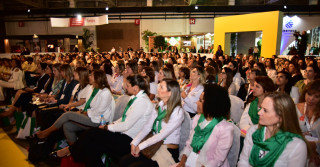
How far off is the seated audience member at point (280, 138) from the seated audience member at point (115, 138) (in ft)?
4.45

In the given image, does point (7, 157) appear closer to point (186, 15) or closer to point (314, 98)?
point (314, 98)

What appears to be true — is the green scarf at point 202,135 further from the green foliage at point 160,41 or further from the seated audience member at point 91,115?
the green foliage at point 160,41

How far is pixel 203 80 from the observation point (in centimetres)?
366

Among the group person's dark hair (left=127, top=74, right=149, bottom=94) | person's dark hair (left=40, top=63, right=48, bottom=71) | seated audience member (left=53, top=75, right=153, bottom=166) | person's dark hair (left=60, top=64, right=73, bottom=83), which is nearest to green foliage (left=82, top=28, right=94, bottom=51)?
person's dark hair (left=40, top=63, right=48, bottom=71)

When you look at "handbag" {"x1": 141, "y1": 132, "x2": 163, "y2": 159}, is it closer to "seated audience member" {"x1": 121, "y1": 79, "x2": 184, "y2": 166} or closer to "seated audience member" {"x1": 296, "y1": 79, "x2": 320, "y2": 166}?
"seated audience member" {"x1": 121, "y1": 79, "x2": 184, "y2": 166}

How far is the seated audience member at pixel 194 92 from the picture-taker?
10.9 feet

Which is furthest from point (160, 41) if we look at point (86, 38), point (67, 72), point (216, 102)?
point (216, 102)

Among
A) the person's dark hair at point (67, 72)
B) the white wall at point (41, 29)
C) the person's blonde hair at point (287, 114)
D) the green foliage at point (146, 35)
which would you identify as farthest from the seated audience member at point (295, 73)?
the white wall at point (41, 29)

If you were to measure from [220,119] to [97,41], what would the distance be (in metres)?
21.2

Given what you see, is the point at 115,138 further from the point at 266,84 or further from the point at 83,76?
the point at 266,84

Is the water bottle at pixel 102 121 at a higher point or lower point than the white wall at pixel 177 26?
lower

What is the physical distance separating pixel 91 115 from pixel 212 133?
6.99 feet

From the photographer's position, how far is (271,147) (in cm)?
157

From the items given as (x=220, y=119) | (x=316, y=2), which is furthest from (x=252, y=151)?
(x=316, y=2)
